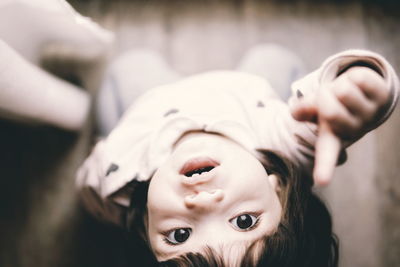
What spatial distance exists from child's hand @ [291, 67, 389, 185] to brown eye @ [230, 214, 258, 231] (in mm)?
139

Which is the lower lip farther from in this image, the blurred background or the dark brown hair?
the blurred background

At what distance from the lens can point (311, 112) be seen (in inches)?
18.8

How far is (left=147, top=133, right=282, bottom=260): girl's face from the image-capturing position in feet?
1.80

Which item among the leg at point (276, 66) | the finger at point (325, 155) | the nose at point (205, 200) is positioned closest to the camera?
the finger at point (325, 155)

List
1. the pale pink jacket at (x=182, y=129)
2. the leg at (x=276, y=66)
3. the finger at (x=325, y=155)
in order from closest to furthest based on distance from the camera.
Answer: the finger at (x=325, y=155) < the pale pink jacket at (x=182, y=129) < the leg at (x=276, y=66)

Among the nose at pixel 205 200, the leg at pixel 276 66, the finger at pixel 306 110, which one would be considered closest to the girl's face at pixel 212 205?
the nose at pixel 205 200

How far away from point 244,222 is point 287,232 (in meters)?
0.06

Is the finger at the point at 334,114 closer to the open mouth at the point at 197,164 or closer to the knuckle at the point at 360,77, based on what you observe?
the knuckle at the point at 360,77

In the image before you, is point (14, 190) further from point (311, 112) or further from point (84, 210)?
point (311, 112)

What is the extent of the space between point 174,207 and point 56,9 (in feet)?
1.09

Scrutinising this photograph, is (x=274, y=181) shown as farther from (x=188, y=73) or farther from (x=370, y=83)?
(x=188, y=73)

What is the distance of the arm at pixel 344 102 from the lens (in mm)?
458

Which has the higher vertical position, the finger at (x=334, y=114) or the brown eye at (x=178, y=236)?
the finger at (x=334, y=114)

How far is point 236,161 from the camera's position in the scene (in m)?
0.59
